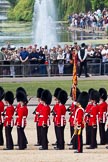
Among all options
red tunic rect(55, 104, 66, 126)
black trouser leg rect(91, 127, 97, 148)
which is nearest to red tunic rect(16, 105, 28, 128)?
red tunic rect(55, 104, 66, 126)

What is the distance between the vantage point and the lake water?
191ft

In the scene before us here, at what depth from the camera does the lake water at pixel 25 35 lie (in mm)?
58278

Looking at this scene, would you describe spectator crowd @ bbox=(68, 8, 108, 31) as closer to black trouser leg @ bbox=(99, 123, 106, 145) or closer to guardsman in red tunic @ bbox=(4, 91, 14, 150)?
black trouser leg @ bbox=(99, 123, 106, 145)

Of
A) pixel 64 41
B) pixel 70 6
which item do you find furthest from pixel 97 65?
pixel 70 6

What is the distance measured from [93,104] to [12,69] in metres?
14.2

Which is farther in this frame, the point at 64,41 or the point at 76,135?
the point at 64,41

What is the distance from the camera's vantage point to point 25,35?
65312mm

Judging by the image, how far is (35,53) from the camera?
36.7 meters

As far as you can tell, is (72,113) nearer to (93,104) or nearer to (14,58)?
Answer: (93,104)

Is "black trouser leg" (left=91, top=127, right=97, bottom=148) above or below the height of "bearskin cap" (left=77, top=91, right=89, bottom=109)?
below

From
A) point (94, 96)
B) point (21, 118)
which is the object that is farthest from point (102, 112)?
point (21, 118)

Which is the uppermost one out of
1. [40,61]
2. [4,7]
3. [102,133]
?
[4,7]

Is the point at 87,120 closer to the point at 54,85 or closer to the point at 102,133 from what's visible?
the point at 102,133

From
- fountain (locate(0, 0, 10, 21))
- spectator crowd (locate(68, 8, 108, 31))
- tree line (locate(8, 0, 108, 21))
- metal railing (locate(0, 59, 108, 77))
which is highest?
fountain (locate(0, 0, 10, 21))
